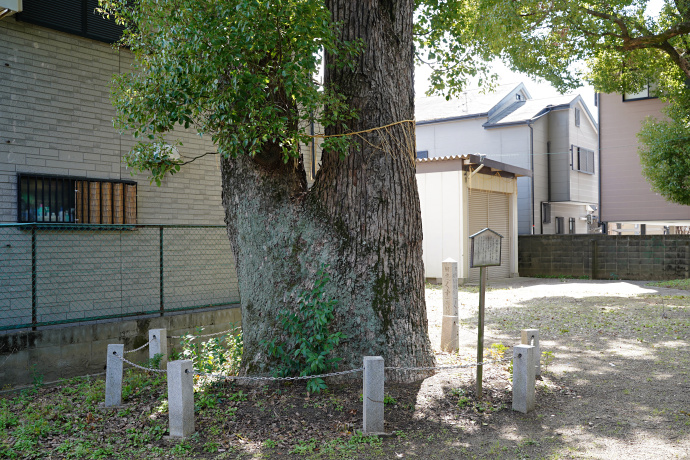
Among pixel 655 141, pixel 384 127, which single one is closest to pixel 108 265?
pixel 384 127

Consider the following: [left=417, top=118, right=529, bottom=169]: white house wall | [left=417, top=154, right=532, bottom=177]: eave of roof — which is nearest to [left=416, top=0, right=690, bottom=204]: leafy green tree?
[left=417, top=154, right=532, bottom=177]: eave of roof

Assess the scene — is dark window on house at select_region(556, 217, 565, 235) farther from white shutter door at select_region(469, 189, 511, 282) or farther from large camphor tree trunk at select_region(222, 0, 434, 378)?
large camphor tree trunk at select_region(222, 0, 434, 378)

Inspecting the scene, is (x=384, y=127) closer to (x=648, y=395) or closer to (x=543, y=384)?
(x=543, y=384)

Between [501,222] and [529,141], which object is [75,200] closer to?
[501,222]

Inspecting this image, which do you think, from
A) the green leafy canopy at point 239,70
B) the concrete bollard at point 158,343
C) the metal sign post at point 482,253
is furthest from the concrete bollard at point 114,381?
the metal sign post at point 482,253

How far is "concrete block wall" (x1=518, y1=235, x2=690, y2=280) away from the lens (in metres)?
17.6

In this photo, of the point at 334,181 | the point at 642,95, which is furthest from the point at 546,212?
the point at 334,181

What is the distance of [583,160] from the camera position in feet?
83.0

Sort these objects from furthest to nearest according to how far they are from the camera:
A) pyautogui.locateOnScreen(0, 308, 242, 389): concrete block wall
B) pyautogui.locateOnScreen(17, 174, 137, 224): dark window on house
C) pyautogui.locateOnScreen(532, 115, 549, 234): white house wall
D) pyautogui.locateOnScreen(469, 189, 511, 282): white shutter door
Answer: pyautogui.locateOnScreen(532, 115, 549, 234): white house wall < pyautogui.locateOnScreen(469, 189, 511, 282): white shutter door < pyautogui.locateOnScreen(17, 174, 137, 224): dark window on house < pyautogui.locateOnScreen(0, 308, 242, 389): concrete block wall

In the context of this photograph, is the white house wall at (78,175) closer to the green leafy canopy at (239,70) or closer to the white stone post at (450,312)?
the green leafy canopy at (239,70)

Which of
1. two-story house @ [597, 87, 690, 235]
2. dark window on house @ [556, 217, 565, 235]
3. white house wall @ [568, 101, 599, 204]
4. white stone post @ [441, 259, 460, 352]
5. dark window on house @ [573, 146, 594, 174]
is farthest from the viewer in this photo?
dark window on house @ [556, 217, 565, 235]

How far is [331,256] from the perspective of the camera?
541 cm

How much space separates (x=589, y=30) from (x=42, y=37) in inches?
481

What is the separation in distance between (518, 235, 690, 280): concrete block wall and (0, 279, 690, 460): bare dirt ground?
1212 centimetres
